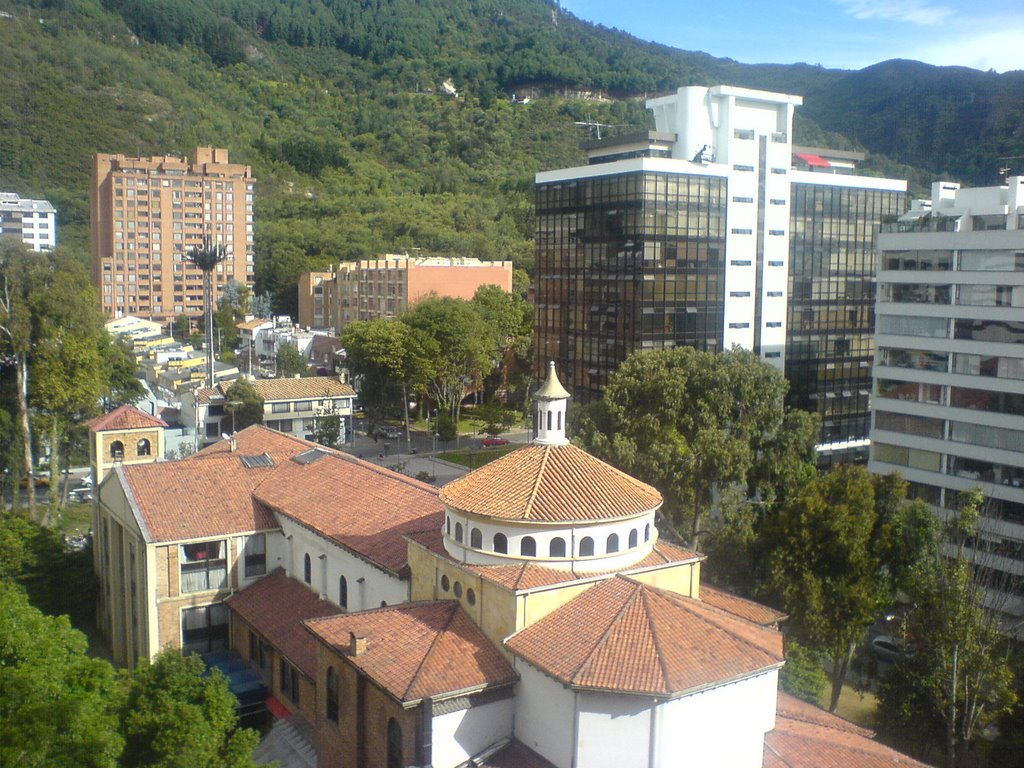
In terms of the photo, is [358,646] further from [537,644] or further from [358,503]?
[358,503]

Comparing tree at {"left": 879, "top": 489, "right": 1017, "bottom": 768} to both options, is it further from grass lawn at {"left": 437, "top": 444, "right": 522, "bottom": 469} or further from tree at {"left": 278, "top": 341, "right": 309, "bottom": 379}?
tree at {"left": 278, "top": 341, "right": 309, "bottom": 379}

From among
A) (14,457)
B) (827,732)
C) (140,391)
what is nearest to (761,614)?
(827,732)

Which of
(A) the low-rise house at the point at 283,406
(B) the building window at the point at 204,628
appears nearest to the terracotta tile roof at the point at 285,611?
(B) the building window at the point at 204,628

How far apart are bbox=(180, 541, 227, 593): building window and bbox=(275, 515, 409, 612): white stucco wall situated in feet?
6.36

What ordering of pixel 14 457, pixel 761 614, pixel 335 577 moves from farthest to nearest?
pixel 14 457
pixel 335 577
pixel 761 614

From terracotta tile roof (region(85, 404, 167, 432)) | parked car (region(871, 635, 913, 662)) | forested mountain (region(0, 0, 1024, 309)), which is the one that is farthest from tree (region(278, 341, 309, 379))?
parked car (region(871, 635, 913, 662))

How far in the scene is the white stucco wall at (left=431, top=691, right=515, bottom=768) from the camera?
2003cm

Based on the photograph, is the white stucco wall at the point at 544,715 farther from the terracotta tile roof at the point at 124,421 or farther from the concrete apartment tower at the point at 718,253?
the concrete apartment tower at the point at 718,253

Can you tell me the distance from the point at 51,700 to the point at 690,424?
22.0 meters

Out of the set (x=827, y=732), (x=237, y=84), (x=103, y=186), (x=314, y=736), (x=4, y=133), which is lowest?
(x=314, y=736)

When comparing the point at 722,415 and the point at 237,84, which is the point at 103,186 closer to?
the point at 237,84

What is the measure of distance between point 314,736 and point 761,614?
482 inches

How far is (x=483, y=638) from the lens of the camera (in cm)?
2167

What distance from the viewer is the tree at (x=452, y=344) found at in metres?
65.1
